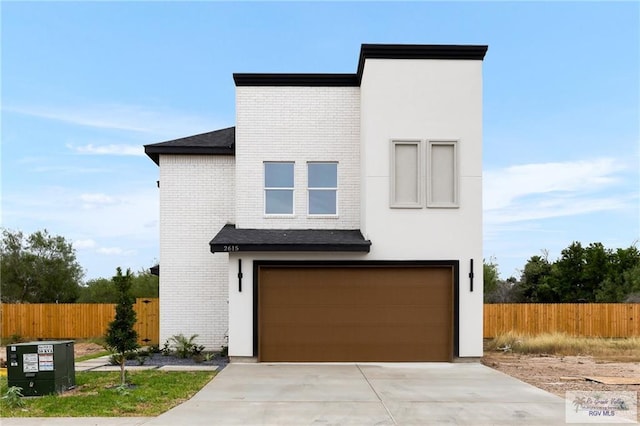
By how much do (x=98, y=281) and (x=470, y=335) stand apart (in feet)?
122

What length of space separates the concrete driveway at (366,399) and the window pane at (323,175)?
568 cm

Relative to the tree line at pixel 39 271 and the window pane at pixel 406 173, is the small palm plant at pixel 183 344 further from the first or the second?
the tree line at pixel 39 271

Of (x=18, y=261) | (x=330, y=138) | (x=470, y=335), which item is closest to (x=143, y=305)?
(x=330, y=138)

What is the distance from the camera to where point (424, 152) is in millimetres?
16172

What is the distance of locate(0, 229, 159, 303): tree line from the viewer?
120 ft

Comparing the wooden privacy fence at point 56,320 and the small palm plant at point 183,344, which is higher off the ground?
the small palm plant at point 183,344

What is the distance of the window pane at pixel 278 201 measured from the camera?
58.0ft

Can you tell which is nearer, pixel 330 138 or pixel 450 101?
pixel 450 101

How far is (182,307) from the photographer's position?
1872cm

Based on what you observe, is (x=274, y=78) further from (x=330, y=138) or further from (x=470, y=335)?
(x=470, y=335)

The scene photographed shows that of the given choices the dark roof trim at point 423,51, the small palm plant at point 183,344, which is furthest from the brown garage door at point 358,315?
the dark roof trim at point 423,51

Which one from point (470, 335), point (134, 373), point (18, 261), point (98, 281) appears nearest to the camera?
point (134, 373)

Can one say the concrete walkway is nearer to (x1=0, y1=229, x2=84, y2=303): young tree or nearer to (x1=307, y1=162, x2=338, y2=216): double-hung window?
(x1=307, y1=162, x2=338, y2=216): double-hung window

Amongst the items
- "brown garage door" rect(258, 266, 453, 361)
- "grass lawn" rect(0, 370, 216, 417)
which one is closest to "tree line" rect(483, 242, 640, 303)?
"brown garage door" rect(258, 266, 453, 361)
